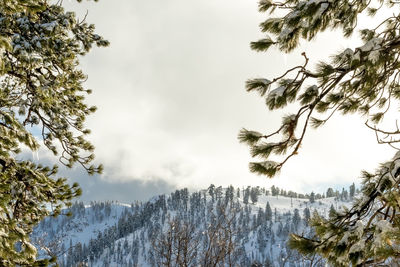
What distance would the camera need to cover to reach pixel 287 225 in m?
184

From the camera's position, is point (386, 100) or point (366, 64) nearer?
point (366, 64)

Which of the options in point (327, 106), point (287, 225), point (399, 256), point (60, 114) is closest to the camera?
point (399, 256)

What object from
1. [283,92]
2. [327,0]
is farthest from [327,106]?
[327,0]

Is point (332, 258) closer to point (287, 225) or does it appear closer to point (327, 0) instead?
point (327, 0)

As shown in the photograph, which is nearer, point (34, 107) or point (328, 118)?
point (328, 118)

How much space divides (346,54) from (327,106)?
3.87 feet

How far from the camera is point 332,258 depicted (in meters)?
2.88

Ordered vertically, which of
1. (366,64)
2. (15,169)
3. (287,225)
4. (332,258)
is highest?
(287,225)

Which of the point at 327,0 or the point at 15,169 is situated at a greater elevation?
the point at 327,0

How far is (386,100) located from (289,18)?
2.81 m

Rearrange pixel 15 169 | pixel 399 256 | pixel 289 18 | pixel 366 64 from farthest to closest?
pixel 15 169 → pixel 289 18 → pixel 366 64 → pixel 399 256

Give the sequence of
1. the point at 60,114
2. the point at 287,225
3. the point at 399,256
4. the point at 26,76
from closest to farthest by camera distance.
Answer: the point at 399,256 < the point at 26,76 < the point at 60,114 < the point at 287,225

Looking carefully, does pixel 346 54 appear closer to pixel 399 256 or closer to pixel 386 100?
pixel 399 256

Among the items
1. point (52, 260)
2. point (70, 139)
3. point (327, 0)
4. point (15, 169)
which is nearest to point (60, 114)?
point (70, 139)
